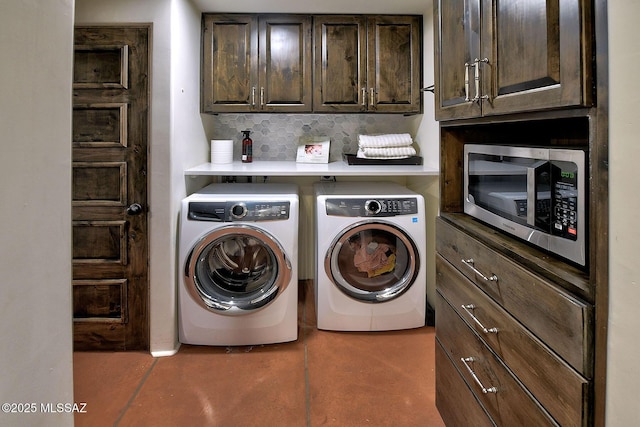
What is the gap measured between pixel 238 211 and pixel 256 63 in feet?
4.10

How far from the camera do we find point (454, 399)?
1545 millimetres

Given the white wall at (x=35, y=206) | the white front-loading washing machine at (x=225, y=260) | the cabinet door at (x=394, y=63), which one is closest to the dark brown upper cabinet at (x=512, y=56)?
the white wall at (x=35, y=206)

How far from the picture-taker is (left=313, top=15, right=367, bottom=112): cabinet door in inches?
114

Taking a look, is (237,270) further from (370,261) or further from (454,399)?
(454,399)

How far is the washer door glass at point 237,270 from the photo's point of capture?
2.33 metres

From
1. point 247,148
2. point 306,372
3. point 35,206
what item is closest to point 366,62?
point 247,148

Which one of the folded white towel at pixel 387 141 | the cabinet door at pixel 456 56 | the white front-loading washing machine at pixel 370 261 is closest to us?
the cabinet door at pixel 456 56

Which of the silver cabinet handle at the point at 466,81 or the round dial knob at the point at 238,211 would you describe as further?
the round dial knob at the point at 238,211

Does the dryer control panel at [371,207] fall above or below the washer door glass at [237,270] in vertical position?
above

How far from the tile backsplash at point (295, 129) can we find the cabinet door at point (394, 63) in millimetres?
372

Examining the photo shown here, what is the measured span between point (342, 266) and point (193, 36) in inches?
74.7

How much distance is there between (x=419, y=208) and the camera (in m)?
2.52

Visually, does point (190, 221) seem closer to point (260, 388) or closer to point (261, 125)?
point (260, 388)

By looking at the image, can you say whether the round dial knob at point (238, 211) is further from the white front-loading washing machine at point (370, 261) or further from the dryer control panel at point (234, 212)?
the white front-loading washing machine at point (370, 261)
